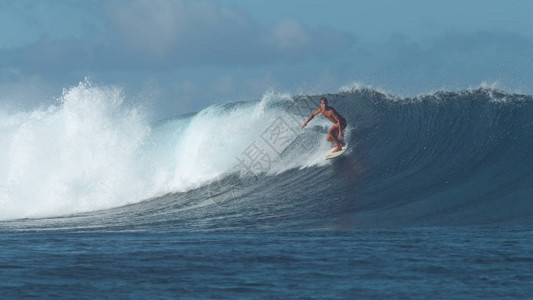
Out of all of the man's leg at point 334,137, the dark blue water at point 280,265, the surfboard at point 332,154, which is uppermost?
the man's leg at point 334,137

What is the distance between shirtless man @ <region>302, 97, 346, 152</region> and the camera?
16.3m

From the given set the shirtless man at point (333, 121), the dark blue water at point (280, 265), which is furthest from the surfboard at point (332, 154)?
the dark blue water at point (280, 265)

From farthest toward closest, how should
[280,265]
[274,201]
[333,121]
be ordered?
[333,121] < [274,201] < [280,265]

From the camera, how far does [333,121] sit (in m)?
16.7

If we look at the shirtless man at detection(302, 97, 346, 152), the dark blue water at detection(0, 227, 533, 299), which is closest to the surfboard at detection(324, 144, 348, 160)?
the shirtless man at detection(302, 97, 346, 152)

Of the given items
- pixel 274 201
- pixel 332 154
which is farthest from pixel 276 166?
pixel 274 201

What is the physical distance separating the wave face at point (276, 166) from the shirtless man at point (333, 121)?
447mm

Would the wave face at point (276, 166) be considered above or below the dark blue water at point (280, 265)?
above

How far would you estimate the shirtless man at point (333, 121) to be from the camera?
53.5ft

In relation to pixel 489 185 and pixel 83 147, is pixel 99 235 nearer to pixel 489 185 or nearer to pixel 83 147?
pixel 489 185

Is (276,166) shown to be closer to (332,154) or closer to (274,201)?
(332,154)

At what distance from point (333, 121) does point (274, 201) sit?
381 cm

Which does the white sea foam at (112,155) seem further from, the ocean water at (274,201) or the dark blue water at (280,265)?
the dark blue water at (280,265)

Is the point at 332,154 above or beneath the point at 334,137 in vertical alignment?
beneath
